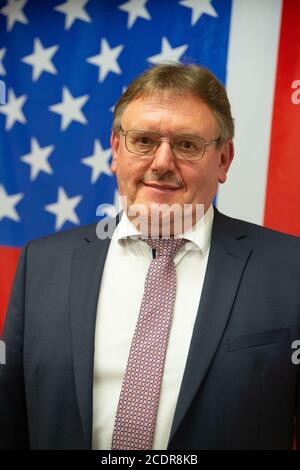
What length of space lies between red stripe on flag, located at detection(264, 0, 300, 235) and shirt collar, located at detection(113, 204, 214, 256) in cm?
55

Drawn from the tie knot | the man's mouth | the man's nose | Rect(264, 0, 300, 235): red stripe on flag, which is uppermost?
Rect(264, 0, 300, 235): red stripe on flag

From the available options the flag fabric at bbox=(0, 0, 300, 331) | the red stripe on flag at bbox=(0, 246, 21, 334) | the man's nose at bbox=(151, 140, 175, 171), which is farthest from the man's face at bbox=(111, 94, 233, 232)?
the red stripe on flag at bbox=(0, 246, 21, 334)

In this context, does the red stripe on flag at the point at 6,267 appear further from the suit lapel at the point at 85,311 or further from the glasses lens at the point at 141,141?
the glasses lens at the point at 141,141

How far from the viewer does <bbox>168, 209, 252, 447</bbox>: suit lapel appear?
1.21 m

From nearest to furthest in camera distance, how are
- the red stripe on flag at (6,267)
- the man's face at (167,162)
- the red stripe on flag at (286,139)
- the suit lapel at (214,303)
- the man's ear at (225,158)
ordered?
the suit lapel at (214,303) < the man's face at (167,162) < the man's ear at (225,158) < the red stripe on flag at (286,139) < the red stripe on flag at (6,267)

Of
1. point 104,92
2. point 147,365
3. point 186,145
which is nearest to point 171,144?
point 186,145

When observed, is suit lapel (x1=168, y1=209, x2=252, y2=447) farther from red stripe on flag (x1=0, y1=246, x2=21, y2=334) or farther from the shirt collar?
red stripe on flag (x1=0, y1=246, x2=21, y2=334)

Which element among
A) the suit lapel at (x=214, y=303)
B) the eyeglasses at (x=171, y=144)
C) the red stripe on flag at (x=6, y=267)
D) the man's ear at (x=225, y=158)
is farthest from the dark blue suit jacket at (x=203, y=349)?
the red stripe on flag at (x=6, y=267)

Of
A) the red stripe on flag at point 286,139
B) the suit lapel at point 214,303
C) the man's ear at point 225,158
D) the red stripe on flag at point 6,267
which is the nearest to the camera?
the suit lapel at point 214,303

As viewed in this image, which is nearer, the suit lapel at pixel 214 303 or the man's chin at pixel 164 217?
the suit lapel at pixel 214 303

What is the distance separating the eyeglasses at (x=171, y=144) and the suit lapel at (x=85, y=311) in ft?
0.91

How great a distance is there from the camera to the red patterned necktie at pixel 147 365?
124 centimetres

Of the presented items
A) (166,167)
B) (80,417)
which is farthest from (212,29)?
(80,417)

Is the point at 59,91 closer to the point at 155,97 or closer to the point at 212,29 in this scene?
the point at 212,29
